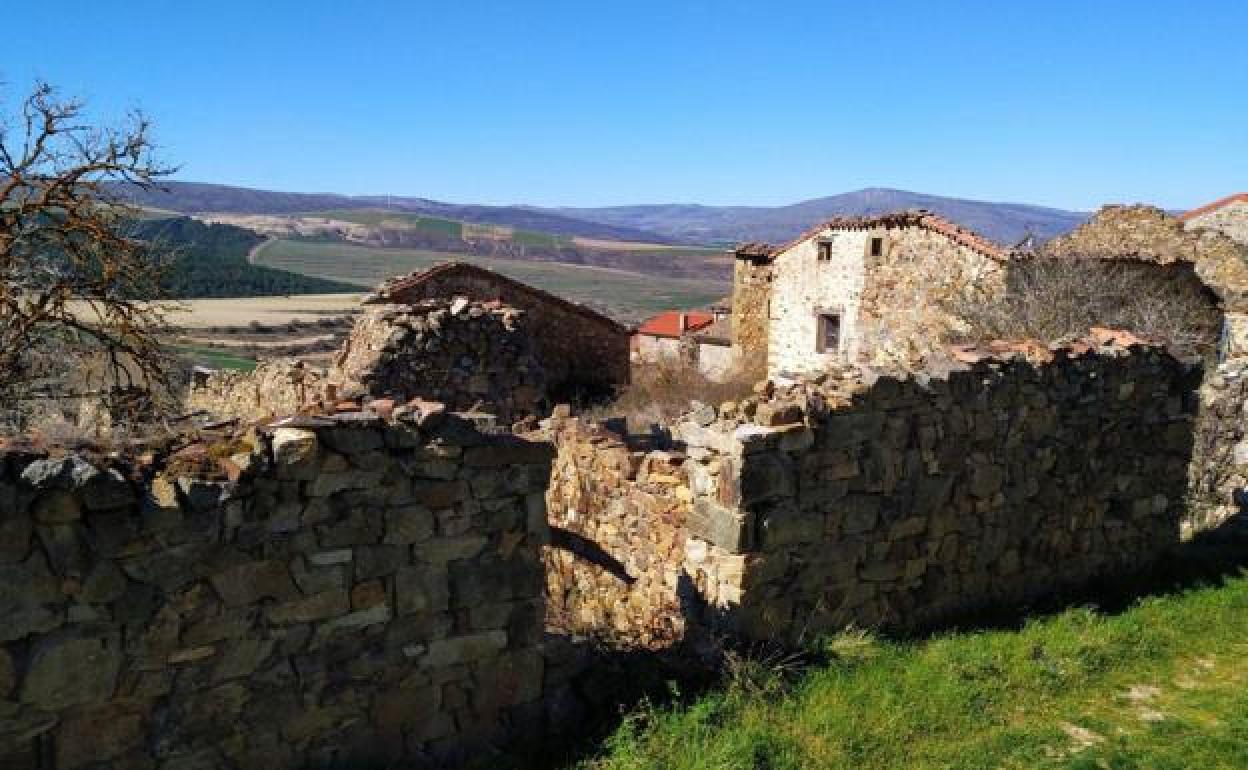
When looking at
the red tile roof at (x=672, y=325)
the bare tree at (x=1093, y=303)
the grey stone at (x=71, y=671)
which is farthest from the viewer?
the red tile roof at (x=672, y=325)

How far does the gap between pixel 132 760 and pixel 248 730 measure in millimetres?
518

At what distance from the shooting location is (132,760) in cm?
440

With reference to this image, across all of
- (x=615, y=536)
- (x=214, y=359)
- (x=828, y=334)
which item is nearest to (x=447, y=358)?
(x=615, y=536)

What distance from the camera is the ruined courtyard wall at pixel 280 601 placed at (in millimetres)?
4102

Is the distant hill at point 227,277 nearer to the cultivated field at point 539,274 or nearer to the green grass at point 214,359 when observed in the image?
the cultivated field at point 539,274

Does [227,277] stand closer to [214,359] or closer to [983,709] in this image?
[214,359]

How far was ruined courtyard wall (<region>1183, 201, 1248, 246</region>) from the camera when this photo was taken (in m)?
26.8

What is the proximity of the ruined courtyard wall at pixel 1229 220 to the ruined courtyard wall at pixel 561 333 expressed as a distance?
17932mm

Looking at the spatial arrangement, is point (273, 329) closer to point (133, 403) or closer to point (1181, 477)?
point (133, 403)

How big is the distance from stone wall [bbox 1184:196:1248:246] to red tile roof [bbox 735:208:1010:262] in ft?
27.7

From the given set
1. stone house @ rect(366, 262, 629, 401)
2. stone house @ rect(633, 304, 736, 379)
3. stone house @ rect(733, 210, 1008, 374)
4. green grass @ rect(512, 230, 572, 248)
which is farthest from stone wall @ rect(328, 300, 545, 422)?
green grass @ rect(512, 230, 572, 248)

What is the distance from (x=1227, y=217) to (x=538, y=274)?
78501 mm

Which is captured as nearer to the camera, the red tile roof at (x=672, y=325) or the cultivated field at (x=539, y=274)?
the red tile roof at (x=672, y=325)

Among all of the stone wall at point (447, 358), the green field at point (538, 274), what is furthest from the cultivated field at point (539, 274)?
the stone wall at point (447, 358)
